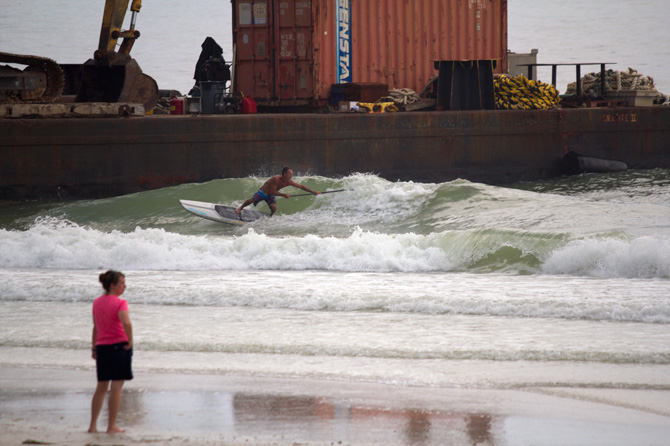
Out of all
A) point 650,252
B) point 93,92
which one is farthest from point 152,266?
point 93,92

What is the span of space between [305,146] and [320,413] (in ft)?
44.8

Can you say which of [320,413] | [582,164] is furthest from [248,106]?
→ [320,413]

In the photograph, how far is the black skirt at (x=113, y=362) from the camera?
177 inches

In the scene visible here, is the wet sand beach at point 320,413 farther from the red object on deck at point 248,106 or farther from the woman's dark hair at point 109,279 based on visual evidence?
the red object on deck at point 248,106

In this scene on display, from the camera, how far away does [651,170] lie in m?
21.0

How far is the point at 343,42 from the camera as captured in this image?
64.1 feet

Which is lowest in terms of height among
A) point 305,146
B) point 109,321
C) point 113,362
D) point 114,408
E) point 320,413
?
point 320,413

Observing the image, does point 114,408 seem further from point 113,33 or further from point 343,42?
point 343,42

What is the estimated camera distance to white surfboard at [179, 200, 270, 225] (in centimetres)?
1500

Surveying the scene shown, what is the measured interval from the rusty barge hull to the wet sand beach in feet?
39.3

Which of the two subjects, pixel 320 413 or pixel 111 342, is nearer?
pixel 111 342

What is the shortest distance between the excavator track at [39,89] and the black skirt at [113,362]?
Answer: 14452mm

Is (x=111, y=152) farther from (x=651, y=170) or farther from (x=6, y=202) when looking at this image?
(x=651, y=170)

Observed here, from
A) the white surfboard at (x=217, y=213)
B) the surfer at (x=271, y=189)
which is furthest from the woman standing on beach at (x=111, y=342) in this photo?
the white surfboard at (x=217, y=213)
